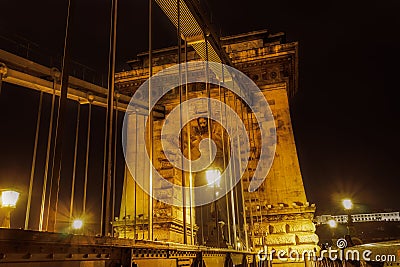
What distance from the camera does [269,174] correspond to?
9.11 metres

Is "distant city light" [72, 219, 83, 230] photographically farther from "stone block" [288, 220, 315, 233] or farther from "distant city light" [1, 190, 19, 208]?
"stone block" [288, 220, 315, 233]

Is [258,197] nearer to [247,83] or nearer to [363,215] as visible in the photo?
[247,83]

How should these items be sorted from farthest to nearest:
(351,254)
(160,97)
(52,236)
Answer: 1. (160,97)
2. (351,254)
3. (52,236)

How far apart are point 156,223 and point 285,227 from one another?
346 cm

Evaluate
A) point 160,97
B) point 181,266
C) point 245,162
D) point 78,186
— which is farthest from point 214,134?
point 181,266

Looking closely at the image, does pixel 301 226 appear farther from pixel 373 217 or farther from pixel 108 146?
pixel 373 217

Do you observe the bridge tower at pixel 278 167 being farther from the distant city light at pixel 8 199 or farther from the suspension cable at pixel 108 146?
the suspension cable at pixel 108 146

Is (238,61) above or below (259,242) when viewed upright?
above

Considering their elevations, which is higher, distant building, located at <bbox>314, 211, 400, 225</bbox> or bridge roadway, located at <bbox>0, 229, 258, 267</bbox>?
distant building, located at <bbox>314, 211, 400, 225</bbox>

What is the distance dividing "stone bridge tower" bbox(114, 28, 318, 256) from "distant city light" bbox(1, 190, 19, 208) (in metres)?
3.71

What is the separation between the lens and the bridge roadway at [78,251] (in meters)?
1.28

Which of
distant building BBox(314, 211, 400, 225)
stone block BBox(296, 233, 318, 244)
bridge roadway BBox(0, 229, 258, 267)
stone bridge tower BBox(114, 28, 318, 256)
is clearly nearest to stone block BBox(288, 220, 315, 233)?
stone bridge tower BBox(114, 28, 318, 256)

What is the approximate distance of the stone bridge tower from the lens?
8422 mm

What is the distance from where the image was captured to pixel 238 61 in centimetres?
978
